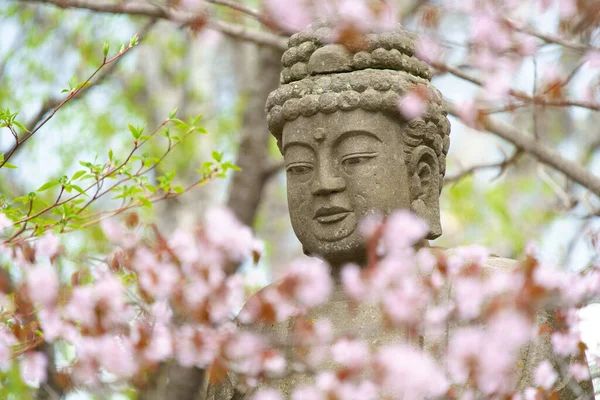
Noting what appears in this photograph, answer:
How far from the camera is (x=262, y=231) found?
46.4 ft

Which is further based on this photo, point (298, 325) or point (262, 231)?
point (262, 231)

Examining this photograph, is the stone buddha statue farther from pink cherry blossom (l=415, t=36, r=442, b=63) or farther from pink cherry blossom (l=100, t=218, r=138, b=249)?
pink cherry blossom (l=100, t=218, r=138, b=249)

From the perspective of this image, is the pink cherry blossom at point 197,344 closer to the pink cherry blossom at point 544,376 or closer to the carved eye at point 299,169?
the carved eye at point 299,169

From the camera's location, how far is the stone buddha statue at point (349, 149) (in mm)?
3953

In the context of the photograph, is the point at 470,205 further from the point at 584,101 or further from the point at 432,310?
the point at 432,310

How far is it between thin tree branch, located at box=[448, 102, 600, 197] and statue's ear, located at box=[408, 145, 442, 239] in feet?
5.73

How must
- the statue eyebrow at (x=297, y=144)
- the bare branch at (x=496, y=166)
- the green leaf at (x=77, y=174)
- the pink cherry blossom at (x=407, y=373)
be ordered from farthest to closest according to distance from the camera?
the bare branch at (x=496, y=166)
the statue eyebrow at (x=297, y=144)
the green leaf at (x=77, y=174)
the pink cherry blossom at (x=407, y=373)

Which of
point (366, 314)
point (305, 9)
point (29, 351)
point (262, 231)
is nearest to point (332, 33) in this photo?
point (305, 9)

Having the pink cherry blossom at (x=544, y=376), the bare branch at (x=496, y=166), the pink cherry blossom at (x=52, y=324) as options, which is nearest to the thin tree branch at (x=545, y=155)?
the bare branch at (x=496, y=166)

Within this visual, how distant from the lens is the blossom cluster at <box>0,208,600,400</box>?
10.2ft

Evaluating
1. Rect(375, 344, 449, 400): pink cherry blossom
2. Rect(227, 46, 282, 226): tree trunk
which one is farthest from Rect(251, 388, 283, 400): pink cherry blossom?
Rect(227, 46, 282, 226): tree trunk

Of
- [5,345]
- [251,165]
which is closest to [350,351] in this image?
[5,345]

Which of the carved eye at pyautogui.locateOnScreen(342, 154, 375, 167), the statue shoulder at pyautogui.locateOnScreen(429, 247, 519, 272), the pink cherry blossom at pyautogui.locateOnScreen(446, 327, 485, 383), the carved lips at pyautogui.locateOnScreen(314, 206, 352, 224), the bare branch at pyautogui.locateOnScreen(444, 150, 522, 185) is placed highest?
the bare branch at pyautogui.locateOnScreen(444, 150, 522, 185)

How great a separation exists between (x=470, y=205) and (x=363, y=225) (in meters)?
8.08
